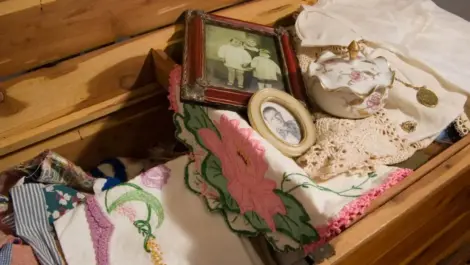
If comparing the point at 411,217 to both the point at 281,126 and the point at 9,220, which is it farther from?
the point at 9,220

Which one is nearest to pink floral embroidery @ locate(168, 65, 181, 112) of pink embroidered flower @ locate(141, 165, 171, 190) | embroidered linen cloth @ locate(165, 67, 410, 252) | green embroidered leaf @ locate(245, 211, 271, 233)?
embroidered linen cloth @ locate(165, 67, 410, 252)

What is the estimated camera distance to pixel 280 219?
29.8 inches

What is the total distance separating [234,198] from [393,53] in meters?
0.42

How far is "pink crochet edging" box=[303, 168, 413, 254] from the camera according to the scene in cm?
69

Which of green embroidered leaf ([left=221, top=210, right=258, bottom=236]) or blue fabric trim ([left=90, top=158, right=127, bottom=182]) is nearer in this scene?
green embroidered leaf ([left=221, top=210, right=258, bottom=236])

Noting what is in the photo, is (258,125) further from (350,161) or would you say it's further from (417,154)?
(417,154)

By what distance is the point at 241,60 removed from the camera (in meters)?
0.94

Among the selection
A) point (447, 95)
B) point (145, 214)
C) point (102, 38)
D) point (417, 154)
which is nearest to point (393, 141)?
point (417, 154)

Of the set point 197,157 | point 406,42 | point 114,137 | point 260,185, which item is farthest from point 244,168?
point 406,42

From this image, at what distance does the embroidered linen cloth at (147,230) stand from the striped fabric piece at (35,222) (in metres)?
0.02

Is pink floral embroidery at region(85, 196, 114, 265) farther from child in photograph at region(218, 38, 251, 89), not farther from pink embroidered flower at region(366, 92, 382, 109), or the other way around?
pink embroidered flower at region(366, 92, 382, 109)

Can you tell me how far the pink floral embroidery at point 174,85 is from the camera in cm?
91

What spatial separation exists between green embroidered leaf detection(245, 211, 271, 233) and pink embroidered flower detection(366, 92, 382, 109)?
0.25 metres

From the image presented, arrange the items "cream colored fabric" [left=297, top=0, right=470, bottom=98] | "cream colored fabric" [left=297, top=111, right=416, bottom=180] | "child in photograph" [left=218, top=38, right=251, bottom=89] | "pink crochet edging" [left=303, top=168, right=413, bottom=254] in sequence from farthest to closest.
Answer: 1. "cream colored fabric" [left=297, top=0, right=470, bottom=98]
2. "child in photograph" [left=218, top=38, right=251, bottom=89]
3. "cream colored fabric" [left=297, top=111, right=416, bottom=180]
4. "pink crochet edging" [left=303, top=168, right=413, bottom=254]
